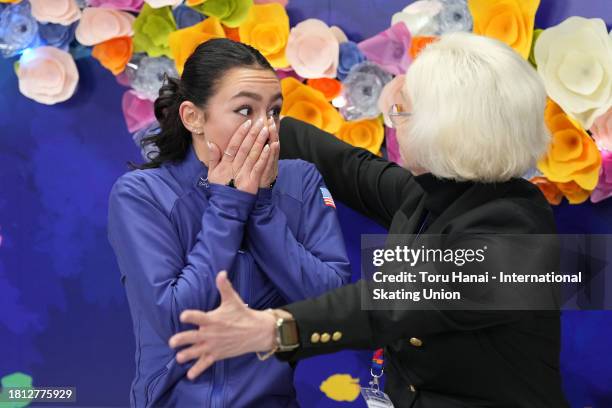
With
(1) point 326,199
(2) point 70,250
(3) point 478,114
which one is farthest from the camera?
(2) point 70,250

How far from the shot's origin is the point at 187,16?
2.40 metres

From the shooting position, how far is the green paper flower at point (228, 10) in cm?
237

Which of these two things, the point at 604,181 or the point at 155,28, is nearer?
the point at 604,181

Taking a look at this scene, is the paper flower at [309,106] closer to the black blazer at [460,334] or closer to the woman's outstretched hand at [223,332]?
the black blazer at [460,334]

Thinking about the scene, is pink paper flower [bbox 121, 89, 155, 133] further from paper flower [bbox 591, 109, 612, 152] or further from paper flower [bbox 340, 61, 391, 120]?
paper flower [bbox 591, 109, 612, 152]

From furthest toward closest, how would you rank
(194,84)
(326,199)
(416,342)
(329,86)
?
→ (329,86) → (326,199) → (194,84) → (416,342)

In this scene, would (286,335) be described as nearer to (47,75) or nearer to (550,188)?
(550,188)

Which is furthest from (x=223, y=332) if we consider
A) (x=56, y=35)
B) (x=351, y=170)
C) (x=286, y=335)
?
(x=56, y=35)

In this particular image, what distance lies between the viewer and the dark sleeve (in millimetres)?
2176

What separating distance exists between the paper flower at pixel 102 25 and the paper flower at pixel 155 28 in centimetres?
3

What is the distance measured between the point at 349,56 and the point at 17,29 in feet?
3.56

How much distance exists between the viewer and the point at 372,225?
2.49m

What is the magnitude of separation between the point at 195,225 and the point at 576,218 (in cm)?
119

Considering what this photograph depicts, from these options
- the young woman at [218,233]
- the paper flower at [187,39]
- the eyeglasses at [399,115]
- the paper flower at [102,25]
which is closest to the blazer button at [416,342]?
the young woman at [218,233]
